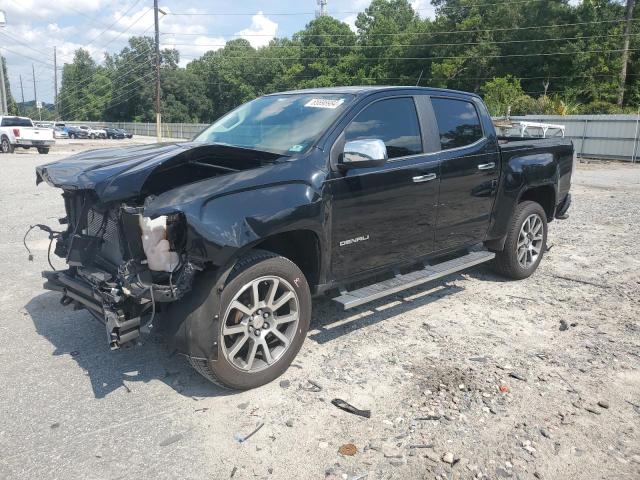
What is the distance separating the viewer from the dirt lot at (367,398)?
2793 millimetres

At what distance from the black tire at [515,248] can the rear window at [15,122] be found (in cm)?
2618

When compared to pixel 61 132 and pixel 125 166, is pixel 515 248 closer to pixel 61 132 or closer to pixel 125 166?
→ pixel 125 166

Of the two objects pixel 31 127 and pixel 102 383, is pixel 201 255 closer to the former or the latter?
pixel 102 383

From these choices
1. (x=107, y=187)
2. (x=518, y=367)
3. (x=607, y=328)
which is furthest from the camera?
(x=607, y=328)

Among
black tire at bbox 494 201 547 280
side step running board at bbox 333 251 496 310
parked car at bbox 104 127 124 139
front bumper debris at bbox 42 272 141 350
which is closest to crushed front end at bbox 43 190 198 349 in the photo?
front bumper debris at bbox 42 272 141 350

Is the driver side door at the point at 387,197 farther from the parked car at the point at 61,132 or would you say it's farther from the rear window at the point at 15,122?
the parked car at the point at 61,132

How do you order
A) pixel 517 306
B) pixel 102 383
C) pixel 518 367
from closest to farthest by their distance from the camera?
pixel 102 383 < pixel 518 367 < pixel 517 306

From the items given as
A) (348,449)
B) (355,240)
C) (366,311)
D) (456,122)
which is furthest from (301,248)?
(456,122)

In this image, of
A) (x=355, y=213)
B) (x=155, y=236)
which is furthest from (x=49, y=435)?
(x=355, y=213)

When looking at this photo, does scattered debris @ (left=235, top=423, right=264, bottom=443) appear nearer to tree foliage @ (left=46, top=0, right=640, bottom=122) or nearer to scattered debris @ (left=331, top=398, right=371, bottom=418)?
scattered debris @ (left=331, top=398, right=371, bottom=418)

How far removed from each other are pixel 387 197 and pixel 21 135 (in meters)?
25.6

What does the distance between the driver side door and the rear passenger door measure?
0.63ft

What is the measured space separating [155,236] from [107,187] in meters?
0.53

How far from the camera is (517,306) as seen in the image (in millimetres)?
5137
